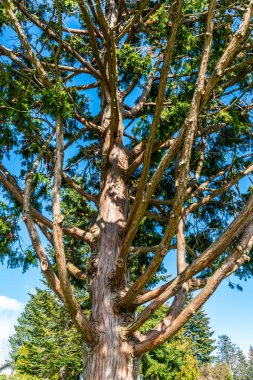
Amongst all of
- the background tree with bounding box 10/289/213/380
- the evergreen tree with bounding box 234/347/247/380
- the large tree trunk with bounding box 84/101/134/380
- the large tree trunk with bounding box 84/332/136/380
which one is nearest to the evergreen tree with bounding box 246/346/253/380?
the evergreen tree with bounding box 234/347/247/380

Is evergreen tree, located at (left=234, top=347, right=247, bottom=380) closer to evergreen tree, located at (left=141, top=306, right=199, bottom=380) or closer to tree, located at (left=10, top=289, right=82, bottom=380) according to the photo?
evergreen tree, located at (left=141, top=306, right=199, bottom=380)

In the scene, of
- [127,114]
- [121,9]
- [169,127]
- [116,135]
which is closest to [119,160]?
[116,135]

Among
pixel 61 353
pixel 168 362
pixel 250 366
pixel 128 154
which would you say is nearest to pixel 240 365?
pixel 250 366

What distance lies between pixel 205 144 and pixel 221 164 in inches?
21.0

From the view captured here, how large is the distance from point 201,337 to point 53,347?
28220 millimetres

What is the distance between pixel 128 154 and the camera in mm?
5176

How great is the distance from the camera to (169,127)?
197 inches

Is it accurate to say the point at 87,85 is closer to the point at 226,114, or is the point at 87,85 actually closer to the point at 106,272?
the point at 226,114

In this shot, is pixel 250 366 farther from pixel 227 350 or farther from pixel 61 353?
pixel 61 353

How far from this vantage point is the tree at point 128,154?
3.06 meters

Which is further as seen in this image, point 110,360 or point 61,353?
point 61,353

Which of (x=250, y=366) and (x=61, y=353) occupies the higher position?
(x=250, y=366)

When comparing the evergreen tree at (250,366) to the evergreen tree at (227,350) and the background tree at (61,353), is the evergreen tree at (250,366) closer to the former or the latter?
the evergreen tree at (227,350)

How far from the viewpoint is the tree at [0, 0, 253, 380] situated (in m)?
3.06
